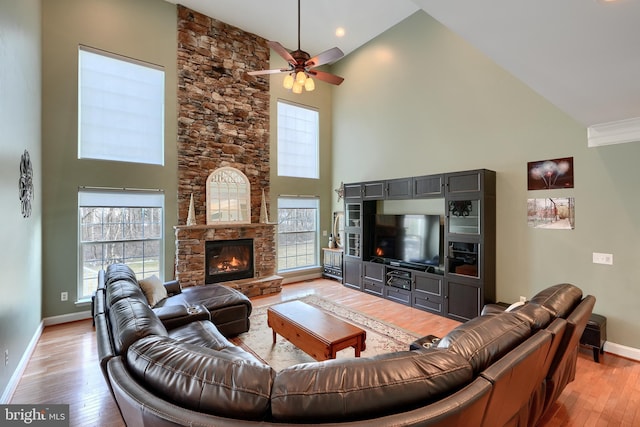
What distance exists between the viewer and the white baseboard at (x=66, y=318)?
428 centimetres

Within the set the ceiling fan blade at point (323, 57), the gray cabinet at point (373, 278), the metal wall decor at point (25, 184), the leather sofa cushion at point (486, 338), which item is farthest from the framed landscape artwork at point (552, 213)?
the metal wall decor at point (25, 184)

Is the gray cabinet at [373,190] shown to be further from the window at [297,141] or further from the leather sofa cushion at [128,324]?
the leather sofa cushion at [128,324]

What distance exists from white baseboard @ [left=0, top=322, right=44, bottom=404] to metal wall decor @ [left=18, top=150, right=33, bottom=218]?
1.53 metres

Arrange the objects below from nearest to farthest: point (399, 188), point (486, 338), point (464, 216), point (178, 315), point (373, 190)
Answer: point (486, 338), point (178, 315), point (464, 216), point (399, 188), point (373, 190)

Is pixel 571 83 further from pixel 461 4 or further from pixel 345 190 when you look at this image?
pixel 345 190

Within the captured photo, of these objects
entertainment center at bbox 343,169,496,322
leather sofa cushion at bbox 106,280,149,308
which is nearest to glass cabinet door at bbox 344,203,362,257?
entertainment center at bbox 343,169,496,322

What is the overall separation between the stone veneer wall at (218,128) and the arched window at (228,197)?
0.13 m

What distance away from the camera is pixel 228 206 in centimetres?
590

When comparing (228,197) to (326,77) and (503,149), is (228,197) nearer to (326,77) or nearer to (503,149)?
(326,77)

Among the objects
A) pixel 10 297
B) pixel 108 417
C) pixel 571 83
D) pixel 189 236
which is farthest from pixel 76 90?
pixel 571 83

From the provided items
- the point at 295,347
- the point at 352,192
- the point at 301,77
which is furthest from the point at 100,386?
the point at 352,192

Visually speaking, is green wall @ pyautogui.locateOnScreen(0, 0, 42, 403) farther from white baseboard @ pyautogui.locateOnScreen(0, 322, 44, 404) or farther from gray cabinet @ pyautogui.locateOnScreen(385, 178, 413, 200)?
gray cabinet @ pyautogui.locateOnScreen(385, 178, 413, 200)

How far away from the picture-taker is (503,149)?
440cm

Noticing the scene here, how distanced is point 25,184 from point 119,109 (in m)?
2.28
